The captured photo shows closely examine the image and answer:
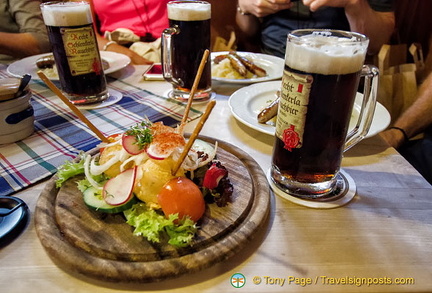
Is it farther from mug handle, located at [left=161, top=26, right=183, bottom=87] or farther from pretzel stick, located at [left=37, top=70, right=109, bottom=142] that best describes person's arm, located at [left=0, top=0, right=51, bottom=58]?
pretzel stick, located at [left=37, top=70, right=109, bottom=142]

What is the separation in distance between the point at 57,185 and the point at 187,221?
1.30 ft

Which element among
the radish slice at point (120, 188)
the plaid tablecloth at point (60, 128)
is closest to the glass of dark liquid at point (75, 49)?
the plaid tablecloth at point (60, 128)

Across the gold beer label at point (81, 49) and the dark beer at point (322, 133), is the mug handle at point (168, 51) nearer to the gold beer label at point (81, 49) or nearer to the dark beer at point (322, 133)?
the gold beer label at point (81, 49)

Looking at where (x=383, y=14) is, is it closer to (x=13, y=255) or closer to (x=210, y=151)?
(x=210, y=151)

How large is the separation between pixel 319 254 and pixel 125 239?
16.6 inches

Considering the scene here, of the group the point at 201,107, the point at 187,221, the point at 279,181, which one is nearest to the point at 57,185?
the point at 187,221

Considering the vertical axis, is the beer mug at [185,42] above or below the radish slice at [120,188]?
above

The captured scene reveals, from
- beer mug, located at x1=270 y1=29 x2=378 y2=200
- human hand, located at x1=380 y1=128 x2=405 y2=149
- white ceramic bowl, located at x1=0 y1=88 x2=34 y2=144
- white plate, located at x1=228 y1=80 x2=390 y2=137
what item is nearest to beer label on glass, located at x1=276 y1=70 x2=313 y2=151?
beer mug, located at x1=270 y1=29 x2=378 y2=200

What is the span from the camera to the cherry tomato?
0.68 meters

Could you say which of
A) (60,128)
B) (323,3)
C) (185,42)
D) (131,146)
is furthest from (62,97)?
(323,3)

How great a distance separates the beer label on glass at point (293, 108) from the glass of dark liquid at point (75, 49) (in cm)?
95

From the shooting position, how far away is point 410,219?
29.9 inches

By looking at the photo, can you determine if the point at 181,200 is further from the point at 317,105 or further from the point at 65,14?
the point at 65,14

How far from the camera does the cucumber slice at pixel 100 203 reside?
70 centimetres
